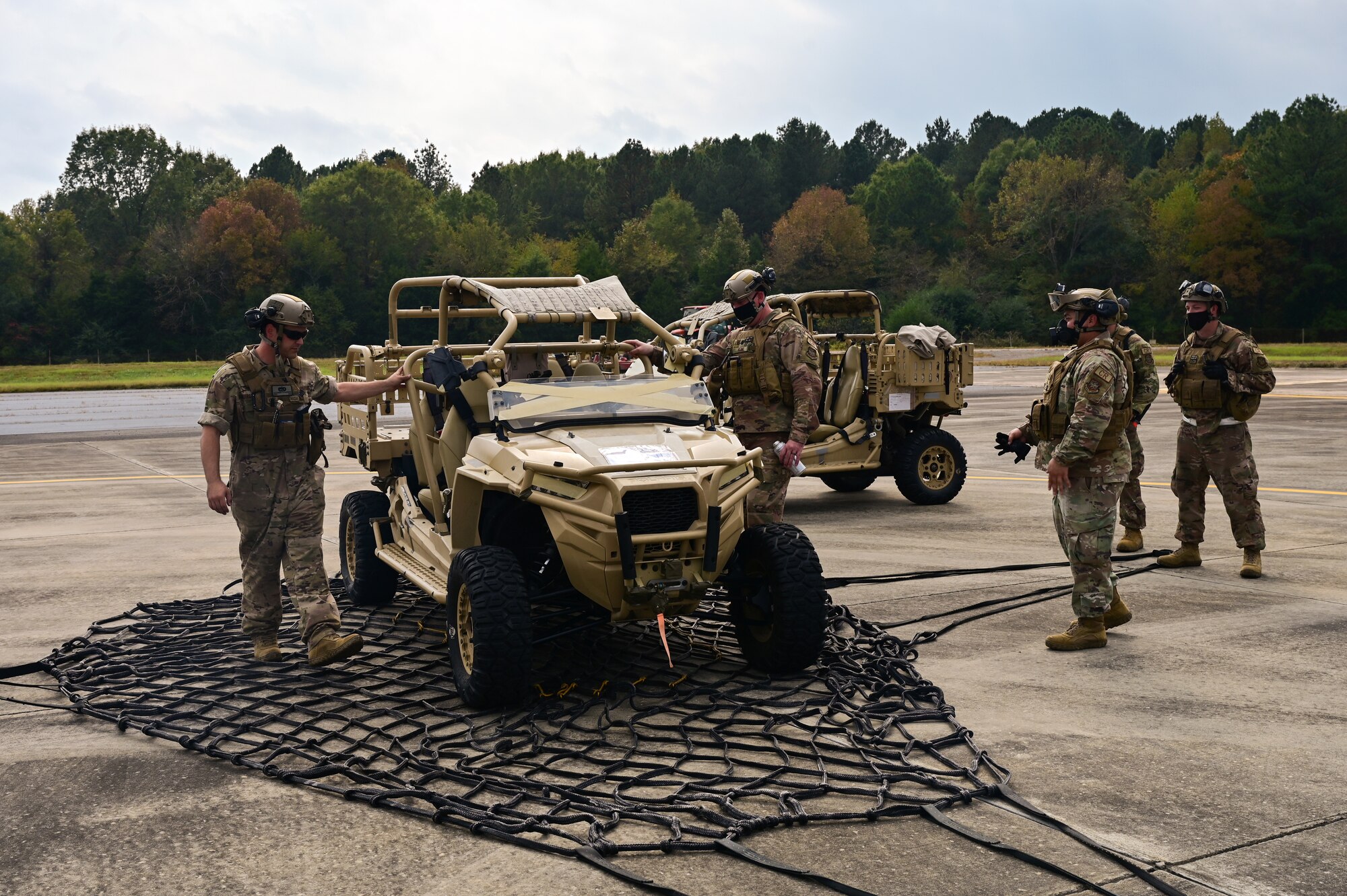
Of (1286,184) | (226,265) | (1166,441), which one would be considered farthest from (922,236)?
(1166,441)

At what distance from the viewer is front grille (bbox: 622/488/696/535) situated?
210 inches

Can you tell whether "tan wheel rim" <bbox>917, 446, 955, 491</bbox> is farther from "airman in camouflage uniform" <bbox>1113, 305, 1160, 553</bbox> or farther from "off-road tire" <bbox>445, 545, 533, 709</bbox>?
"off-road tire" <bbox>445, 545, 533, 709</bbox>

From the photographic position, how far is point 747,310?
782 cm

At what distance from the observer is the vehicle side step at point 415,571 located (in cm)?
621

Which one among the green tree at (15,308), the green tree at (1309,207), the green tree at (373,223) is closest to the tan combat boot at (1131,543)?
the green tree at (1309,207)

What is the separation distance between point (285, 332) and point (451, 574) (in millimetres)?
1635

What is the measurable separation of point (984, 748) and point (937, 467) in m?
7.39

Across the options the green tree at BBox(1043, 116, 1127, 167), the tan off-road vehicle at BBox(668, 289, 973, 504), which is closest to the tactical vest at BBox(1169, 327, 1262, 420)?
the tan off-road vehicle at BBox(668, 289, 973, 504)

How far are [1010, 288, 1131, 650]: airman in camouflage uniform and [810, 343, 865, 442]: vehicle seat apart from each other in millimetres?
5054

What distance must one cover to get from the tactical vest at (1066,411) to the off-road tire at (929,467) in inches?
194

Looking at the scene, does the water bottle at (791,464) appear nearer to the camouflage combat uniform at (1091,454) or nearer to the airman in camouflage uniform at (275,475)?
the camouflage combat uniform at (1091,454)

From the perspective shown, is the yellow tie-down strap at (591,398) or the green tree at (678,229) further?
the green tree at (678,229)

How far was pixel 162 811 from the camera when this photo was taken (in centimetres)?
445

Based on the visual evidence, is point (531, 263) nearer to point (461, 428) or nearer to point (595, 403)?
point (461, 428)
